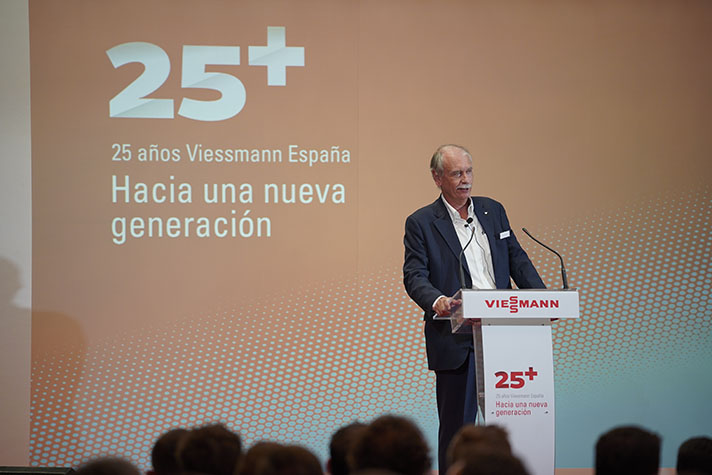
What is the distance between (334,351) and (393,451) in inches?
140

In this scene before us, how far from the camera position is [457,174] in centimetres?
405

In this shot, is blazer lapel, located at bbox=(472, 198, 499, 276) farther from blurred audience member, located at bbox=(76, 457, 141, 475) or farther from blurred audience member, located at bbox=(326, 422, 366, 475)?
blurred audience member, located at bbox=(76, 457, 141, 475)

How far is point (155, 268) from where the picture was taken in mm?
5590

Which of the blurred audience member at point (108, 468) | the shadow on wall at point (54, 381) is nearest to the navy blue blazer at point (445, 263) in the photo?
the blurred audience member at point (108, 468)

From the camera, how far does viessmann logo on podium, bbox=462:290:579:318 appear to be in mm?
3262

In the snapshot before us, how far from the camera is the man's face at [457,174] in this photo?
4.04 meters

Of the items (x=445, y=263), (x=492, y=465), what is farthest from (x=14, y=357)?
(x=492, y=465)

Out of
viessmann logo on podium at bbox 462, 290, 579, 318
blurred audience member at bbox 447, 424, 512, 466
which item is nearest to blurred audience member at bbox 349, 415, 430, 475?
blurred audience member at bbox 447, 424, 512, 466

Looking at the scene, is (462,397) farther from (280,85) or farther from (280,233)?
(280,85)

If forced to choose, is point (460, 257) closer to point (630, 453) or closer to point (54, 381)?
point (630, 453)

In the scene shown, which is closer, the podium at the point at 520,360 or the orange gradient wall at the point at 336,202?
the podium at the point at 520,360

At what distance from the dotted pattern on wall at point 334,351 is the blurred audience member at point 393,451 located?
137 inches

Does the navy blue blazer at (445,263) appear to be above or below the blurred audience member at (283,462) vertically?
above

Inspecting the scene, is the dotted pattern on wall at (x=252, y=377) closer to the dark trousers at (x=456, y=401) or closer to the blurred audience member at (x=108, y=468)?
the dark trousers at (x=456, y=401)
